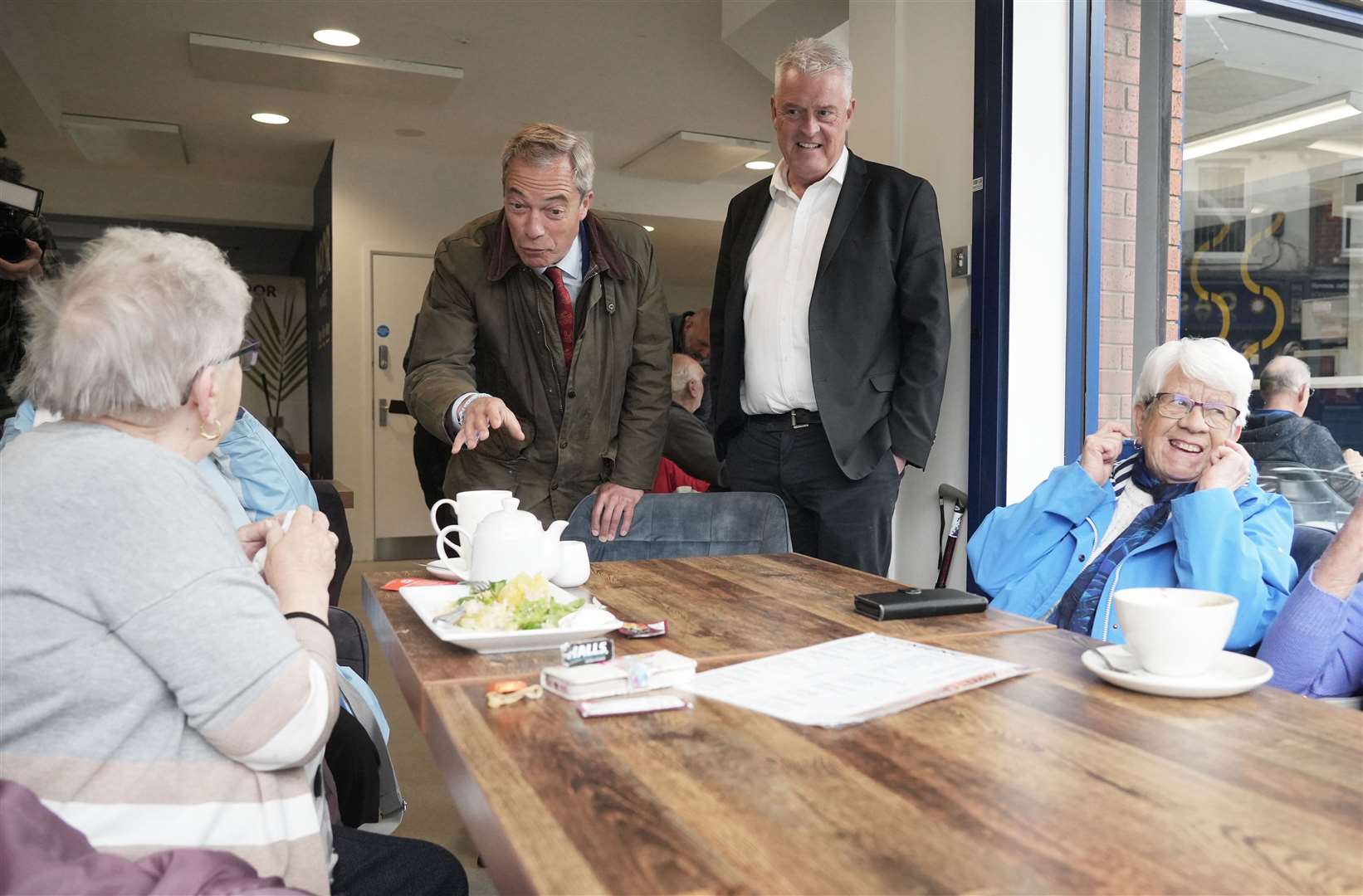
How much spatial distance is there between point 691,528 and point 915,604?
2.80ft

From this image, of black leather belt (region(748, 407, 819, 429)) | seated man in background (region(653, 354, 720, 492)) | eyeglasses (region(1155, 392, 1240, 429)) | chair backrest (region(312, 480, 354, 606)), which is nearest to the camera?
eyeglasses (region(1155, 392, 1240, 429))

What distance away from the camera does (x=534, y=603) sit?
1.32m

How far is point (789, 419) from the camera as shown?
2.75m

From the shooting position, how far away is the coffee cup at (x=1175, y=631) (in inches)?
42.3

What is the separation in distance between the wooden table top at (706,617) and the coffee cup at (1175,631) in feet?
0.94

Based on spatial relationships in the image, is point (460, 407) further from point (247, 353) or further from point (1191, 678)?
point (1191, 678)

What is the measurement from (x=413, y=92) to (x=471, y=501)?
15.5 feet

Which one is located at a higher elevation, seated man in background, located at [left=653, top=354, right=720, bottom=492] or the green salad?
seated man in background, located at [left=653, top=354, right=720, bottom=492]

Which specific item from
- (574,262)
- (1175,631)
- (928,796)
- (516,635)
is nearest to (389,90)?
(574,262)

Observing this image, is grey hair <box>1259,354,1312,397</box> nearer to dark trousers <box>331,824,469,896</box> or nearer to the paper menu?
the paper menu

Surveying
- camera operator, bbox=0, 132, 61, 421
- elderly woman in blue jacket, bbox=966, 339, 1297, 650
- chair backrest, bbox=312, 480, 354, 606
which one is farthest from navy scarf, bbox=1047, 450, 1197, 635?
camera operator, bbox=0, 132, 61, 421

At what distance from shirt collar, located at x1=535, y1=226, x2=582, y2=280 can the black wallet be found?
1.35 m

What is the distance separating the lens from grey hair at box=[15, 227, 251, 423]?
1.01 metres

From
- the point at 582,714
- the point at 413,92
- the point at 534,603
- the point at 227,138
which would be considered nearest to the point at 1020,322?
the point at 534,603
